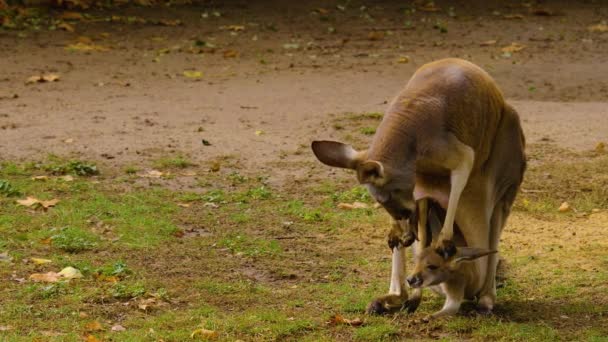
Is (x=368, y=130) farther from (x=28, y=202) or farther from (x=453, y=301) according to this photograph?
(x=453, y=301)

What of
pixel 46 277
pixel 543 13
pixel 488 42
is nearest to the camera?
pixel 46 277

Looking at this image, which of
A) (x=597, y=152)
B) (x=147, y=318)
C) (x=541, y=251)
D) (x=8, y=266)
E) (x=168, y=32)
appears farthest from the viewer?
(x=168, y=32)

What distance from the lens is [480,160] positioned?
6520 mm

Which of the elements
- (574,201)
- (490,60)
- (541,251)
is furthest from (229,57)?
(541,251)

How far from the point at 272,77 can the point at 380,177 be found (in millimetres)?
8240

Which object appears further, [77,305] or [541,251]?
[541,251]

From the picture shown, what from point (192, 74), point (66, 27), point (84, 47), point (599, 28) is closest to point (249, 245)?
point (192, 74)

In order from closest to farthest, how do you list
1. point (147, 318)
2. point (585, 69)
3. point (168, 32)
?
point (147, 318)
point (585, 69)
point (168, 32)

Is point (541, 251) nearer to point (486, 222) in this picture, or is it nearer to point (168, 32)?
point (486, 222)

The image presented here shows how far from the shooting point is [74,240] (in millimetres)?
7773

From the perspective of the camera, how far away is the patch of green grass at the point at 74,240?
25.2 ft

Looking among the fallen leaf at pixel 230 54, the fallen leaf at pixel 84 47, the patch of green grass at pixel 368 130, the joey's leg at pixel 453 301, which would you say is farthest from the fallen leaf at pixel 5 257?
the fallen leaf at pixel 84 47

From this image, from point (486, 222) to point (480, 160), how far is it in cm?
36

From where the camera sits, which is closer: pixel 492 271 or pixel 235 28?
pixel 492 271
